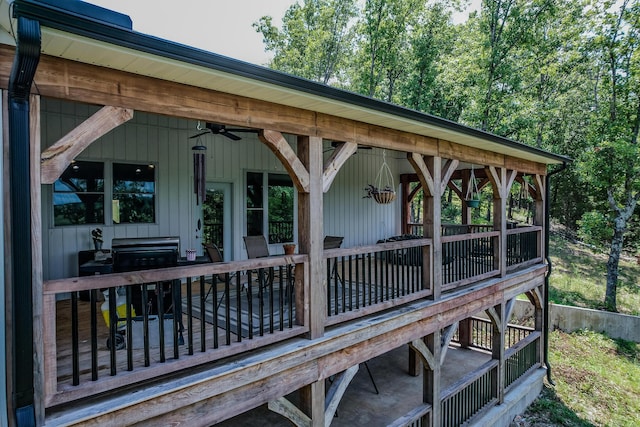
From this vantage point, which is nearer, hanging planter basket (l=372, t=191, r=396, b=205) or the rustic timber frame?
the rustic timber frame

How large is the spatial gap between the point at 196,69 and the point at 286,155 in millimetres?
1130

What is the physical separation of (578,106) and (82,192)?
942 inches

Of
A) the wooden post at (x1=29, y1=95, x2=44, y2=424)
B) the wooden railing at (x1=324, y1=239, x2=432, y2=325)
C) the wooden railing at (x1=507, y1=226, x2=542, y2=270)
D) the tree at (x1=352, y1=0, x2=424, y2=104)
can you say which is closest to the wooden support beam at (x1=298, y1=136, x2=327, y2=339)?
the wooden railing at (x1=324, y1=239, x2=432, y2=325)

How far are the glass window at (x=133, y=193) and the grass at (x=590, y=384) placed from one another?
341 inches

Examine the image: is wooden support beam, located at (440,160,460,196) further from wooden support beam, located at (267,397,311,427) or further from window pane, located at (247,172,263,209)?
window pane, located at (247,172,263,209)

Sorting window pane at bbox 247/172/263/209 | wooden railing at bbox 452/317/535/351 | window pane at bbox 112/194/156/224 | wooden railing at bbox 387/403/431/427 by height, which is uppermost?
window pane at bbox 247/172/263/209

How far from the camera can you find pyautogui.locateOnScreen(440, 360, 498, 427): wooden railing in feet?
19.6

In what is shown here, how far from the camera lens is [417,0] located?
16047mm

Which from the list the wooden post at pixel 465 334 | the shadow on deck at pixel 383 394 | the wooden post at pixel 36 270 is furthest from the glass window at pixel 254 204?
the wooden post at pixel 36 270

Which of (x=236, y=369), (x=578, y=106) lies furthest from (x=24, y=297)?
(x=578, y=106)

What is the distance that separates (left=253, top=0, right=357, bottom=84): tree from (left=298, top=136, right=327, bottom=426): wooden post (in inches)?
627

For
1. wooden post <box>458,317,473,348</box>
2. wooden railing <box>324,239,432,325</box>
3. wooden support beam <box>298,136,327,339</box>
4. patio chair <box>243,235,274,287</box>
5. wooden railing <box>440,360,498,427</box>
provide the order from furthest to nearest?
wooden post <box>458,317,473,348</box> < patio chair <box>243,235,274,287</box> < wooden railing <box>440,360,498,427</box> < wooden railing <box>324,239,432,325</box> < wooden support beam <box>298,136,327,339</box>

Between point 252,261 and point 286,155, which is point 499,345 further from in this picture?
point 286,155

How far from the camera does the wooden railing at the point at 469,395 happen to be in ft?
19.6
